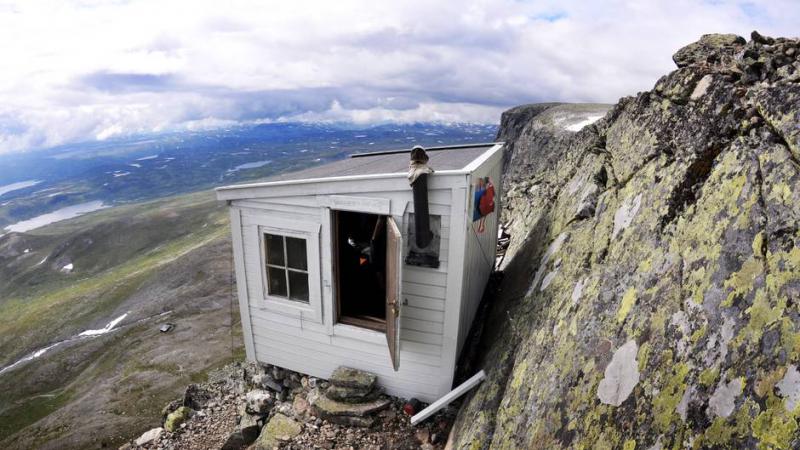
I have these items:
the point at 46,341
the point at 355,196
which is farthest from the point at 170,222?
the point at 355,196

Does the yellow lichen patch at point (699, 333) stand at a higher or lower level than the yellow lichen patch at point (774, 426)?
higher

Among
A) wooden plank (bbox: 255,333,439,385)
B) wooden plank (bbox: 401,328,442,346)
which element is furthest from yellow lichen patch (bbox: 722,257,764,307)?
wooden plank (bbox: 255,333,439,385)

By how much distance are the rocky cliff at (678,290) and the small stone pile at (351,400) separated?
2.25 meters

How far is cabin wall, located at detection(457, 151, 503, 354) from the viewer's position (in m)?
8.20

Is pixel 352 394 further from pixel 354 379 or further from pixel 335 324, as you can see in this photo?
pixel 335 324

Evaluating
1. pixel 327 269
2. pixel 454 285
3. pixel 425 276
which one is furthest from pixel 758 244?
pixel 327 269

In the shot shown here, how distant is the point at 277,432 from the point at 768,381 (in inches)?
338

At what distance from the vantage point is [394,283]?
7.73 meters

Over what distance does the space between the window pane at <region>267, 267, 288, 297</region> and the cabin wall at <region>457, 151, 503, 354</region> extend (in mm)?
4287

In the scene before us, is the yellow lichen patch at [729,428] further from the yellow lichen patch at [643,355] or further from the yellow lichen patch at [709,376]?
the yellow lichen patch at [643,355]

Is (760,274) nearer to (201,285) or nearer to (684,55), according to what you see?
(684,55)

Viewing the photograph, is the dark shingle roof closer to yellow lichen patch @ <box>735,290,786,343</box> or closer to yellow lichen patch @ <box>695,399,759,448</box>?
yellow lichen patch @ <box>735,290,786,343</box>

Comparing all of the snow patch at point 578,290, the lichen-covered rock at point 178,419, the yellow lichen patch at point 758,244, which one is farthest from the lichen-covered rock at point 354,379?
the lichen-covered rock at point 178,419

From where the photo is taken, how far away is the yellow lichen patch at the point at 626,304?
5051 millimetres
